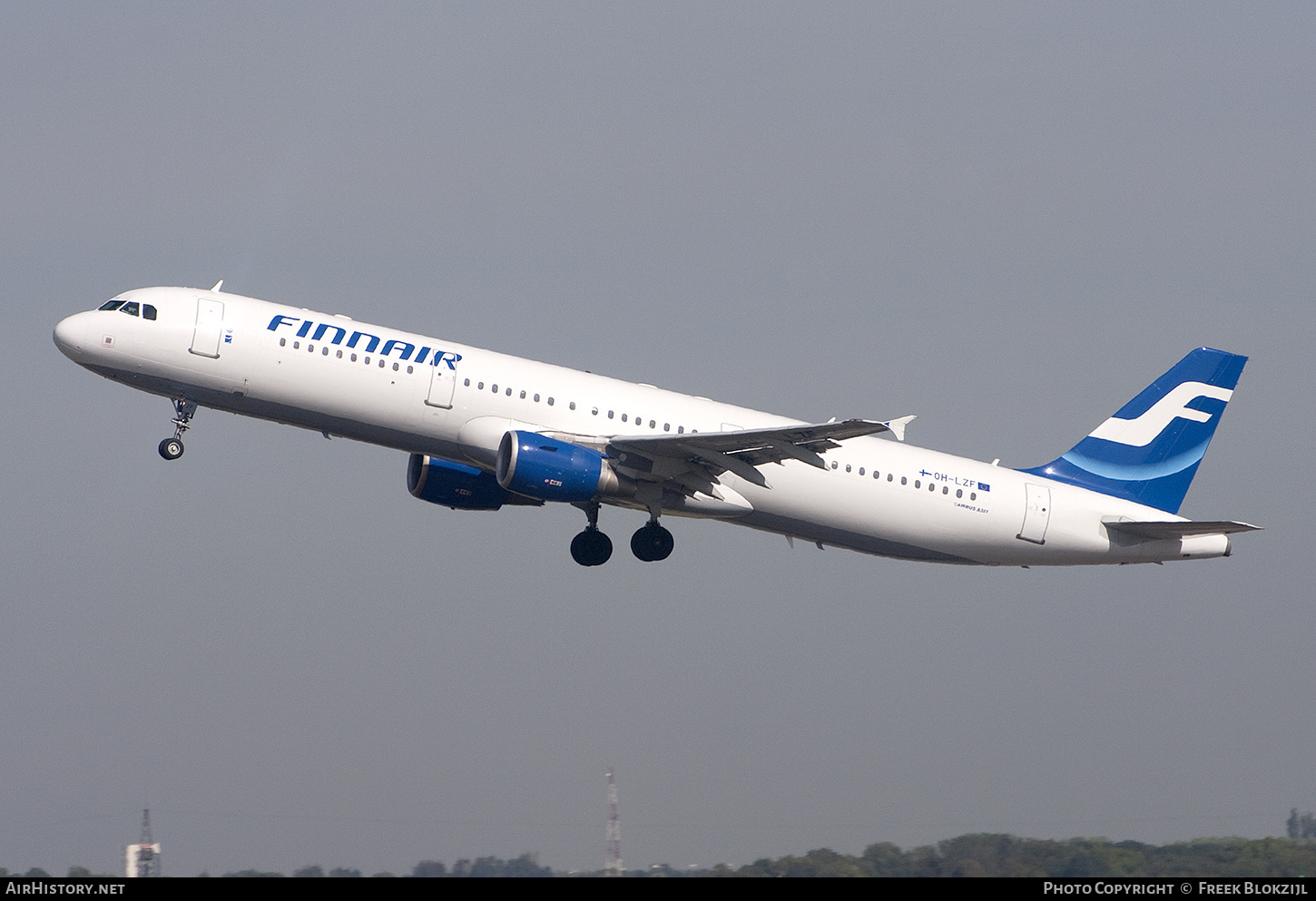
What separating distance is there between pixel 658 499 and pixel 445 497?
6341 millimetres

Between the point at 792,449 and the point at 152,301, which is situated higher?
the point at 152,301

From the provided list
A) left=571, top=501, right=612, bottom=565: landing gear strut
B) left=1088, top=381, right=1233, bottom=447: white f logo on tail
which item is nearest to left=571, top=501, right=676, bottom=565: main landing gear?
left=571, top=501, right=612, bottom=565: landing gear strut

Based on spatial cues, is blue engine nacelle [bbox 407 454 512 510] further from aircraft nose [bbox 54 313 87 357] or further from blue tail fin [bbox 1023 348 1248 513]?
blue tail fin [bbox 1023 348 1248 513]

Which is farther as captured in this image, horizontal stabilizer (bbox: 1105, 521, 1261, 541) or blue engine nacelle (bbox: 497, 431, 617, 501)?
horizontal stabilizer (bbox: 1105, 521, 1261, 541)

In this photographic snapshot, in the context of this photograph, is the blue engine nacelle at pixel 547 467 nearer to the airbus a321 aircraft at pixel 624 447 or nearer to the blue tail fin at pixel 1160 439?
the airbus a321 aircraft at pixel 624 447

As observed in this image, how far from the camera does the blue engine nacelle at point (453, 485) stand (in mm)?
39750

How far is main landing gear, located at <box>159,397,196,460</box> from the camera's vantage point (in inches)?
1431

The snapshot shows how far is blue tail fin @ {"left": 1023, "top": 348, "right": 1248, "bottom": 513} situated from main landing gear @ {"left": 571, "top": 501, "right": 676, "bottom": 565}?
10.7 metres

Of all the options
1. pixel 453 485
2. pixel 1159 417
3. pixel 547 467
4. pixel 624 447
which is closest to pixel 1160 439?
pixel 1159 417

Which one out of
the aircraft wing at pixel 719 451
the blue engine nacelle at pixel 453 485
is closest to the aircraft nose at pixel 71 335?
the blue engine nacelle at pixel 453 485
